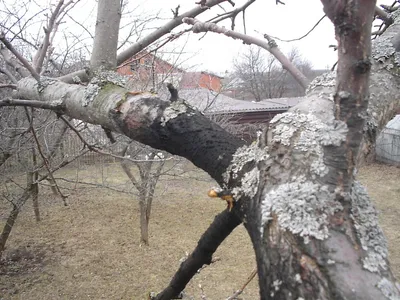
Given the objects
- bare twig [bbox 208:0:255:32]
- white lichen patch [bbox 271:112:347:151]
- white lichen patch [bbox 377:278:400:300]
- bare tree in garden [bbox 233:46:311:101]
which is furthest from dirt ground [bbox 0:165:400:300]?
bare tree in garden [bbox 233:46:311:101]

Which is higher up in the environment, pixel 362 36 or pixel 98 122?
pixel 362 36

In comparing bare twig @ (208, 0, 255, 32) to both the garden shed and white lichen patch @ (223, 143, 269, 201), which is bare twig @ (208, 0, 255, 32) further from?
the garden shed

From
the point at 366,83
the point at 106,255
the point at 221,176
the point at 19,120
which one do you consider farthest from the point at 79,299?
the point at 366,83

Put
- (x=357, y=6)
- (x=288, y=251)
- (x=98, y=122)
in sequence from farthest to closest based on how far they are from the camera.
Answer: (x=98, y=122) → (x=288, y=251) → (x=357, y=6)

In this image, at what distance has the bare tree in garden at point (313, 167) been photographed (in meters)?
0.49

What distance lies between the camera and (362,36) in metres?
0.46

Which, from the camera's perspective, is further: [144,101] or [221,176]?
[144,101]

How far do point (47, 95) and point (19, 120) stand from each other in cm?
469

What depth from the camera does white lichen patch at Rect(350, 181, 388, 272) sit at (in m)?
0.53

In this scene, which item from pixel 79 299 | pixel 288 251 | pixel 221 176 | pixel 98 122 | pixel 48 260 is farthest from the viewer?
pixel 48 260

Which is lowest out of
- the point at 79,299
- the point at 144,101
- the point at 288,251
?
the point at 79,299

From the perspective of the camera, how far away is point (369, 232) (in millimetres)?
574

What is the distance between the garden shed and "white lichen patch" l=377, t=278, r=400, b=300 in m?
13.2

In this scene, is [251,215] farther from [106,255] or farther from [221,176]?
[106,255]
